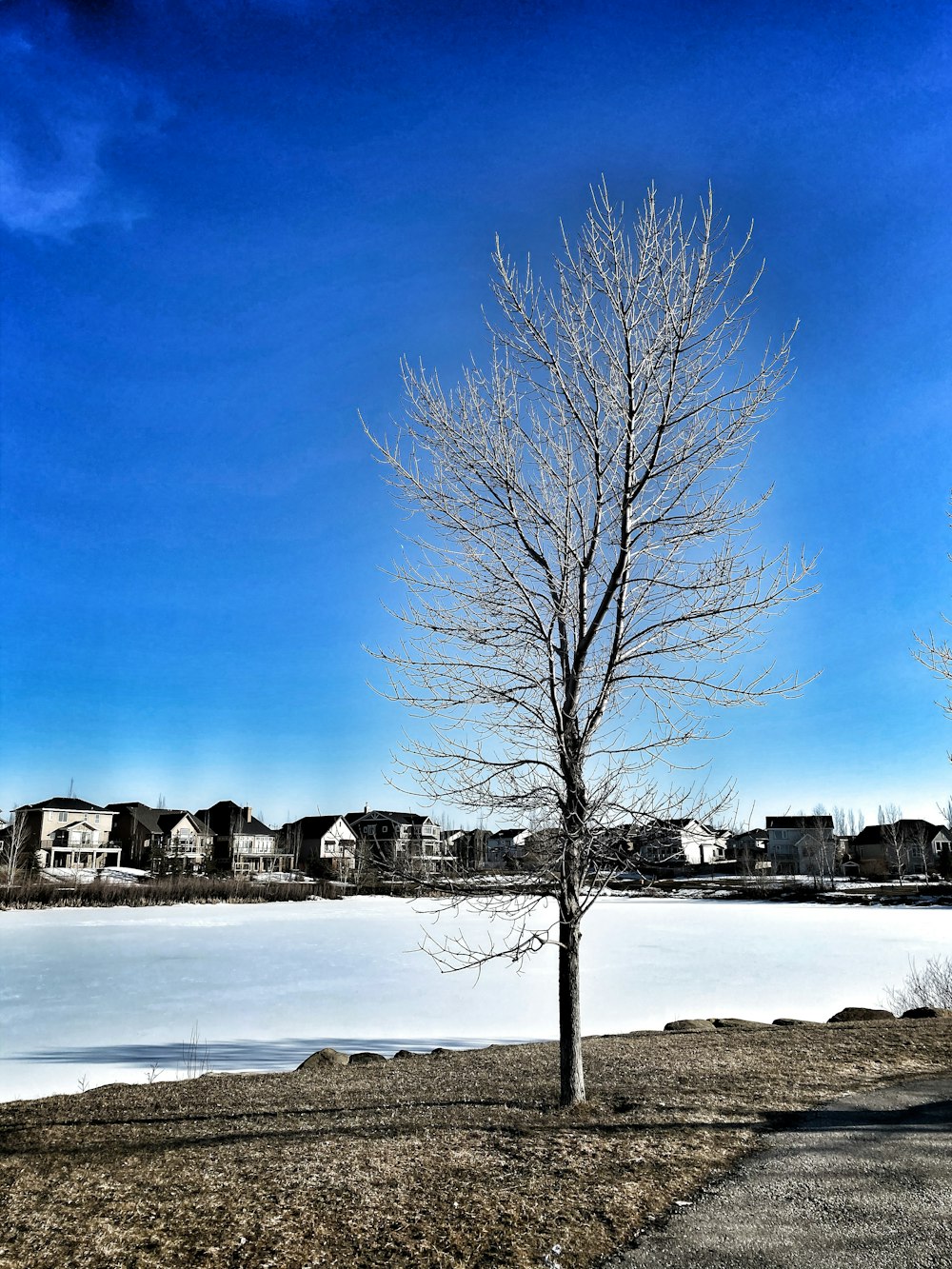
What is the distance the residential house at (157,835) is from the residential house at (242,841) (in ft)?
5.45

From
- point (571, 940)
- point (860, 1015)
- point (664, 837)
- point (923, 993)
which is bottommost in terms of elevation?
point (923, 993)

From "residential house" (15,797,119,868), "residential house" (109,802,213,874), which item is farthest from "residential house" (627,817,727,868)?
"residential house" (15,797,119,868)

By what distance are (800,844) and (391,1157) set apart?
90.7m

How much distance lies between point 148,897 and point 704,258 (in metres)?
51.0

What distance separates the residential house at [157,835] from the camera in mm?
77188

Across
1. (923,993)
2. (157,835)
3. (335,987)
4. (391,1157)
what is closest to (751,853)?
(157,835)

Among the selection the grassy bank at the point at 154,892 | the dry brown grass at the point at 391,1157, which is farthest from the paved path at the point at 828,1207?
the grassy bank at the point at 154,892

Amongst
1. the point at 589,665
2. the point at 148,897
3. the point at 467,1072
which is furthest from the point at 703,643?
the point at 148,897

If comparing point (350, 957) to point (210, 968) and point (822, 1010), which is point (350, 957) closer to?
point (210, 968)

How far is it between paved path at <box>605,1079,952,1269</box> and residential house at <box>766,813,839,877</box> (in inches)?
3051

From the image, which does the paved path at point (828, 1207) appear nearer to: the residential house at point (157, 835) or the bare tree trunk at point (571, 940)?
the bare tree trunk at point (571, 940)

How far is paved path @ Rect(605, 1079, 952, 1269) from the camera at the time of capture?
447 centimetres

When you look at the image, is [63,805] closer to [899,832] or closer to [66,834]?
[66,834]

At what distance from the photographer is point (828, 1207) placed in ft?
16.7
